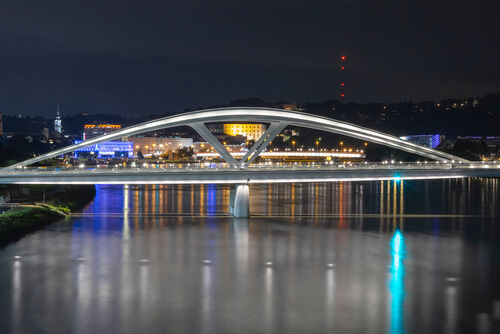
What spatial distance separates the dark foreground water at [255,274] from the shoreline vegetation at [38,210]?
1.13 m

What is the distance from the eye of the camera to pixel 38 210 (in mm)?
30609

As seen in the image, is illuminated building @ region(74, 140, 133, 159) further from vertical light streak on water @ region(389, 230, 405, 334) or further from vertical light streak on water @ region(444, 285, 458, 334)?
vertical light streak on water @ region(444, 285, 458, 334)

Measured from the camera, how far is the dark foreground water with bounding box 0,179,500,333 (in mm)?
14844

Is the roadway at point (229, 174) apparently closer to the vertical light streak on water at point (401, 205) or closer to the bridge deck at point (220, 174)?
the bridge deck at point (220, 174)

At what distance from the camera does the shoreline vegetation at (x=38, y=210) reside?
25928 mm

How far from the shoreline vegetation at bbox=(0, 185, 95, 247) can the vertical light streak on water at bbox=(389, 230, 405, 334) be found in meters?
18.0

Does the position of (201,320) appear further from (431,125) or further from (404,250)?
(431,125)

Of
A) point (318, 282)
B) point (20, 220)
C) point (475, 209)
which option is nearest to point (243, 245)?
point (318, 282)

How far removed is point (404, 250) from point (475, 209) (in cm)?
1845

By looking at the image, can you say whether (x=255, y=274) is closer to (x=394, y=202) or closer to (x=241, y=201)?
(x=241, y=201)

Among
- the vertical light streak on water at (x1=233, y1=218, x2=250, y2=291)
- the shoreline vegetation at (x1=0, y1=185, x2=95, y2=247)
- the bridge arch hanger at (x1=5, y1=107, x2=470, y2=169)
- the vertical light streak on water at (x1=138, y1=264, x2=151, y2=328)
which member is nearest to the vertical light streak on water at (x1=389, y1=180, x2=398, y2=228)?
the bridge arch hanger at (x1=5, y1=107, x2=470, y2=169)

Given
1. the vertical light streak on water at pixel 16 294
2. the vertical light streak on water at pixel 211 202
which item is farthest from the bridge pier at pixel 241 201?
the vertical light streak on water at pixel 16 294

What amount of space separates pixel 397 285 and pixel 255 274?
17.9 ft

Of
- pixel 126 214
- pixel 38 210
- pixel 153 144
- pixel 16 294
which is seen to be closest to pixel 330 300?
pixel 16 294
